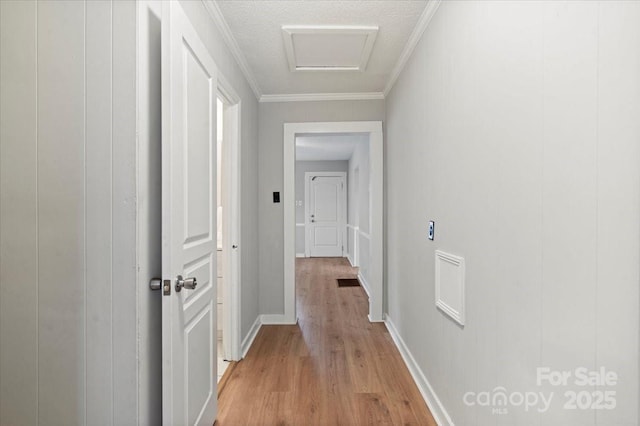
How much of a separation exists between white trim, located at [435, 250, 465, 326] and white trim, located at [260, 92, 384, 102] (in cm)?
205

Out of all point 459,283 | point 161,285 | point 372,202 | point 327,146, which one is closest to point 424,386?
point 459,283

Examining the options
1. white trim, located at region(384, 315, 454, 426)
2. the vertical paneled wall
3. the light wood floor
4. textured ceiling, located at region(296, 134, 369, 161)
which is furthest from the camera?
textured ceiling, located at region(296, 134, 369, 161)

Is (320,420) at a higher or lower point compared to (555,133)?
lower

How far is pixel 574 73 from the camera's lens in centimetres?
85

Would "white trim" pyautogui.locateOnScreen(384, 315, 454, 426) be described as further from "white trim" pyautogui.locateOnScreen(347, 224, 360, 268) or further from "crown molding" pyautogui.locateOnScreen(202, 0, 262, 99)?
"white trim" pyautogui.locateOnScreen(347, 224, 360, 268)

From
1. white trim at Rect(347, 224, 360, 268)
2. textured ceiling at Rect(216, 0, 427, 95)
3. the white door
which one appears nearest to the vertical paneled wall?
the white door

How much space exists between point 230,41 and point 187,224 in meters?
1.52

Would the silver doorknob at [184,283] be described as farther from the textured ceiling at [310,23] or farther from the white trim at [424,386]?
the textured ceiling at [310,23]

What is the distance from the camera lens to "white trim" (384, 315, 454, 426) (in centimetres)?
172

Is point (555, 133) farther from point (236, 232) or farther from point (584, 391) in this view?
point (236, 232)

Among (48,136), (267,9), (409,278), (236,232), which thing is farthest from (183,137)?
(409,278)

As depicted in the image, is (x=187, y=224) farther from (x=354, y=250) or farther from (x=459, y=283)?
(x=354, y=250)

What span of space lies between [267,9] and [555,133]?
174 cm

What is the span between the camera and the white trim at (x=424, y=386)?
1.72 meters
